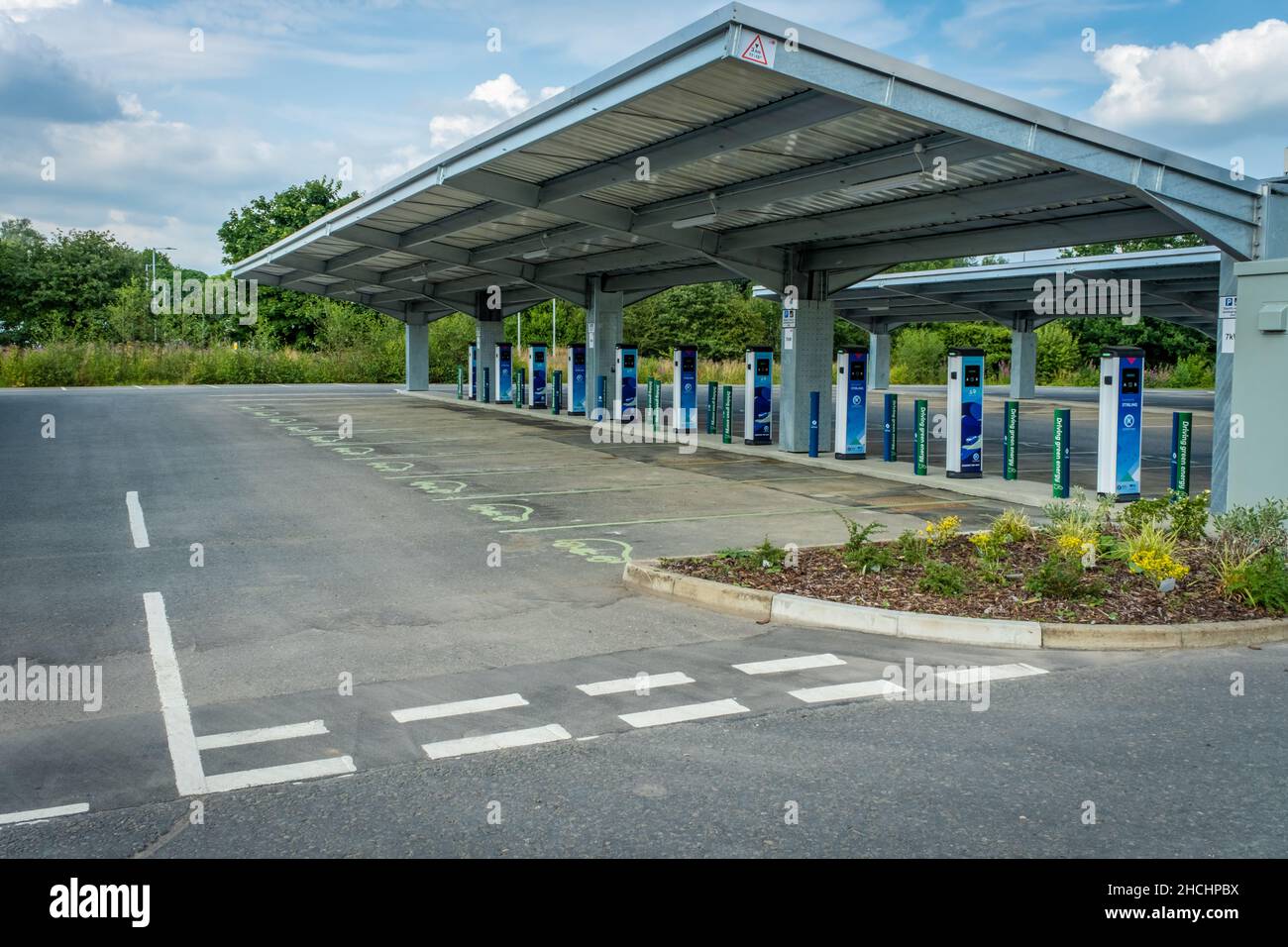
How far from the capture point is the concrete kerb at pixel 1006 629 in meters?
7.71

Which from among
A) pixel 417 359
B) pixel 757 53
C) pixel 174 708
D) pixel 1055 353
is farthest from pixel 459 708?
pixel 1055 353

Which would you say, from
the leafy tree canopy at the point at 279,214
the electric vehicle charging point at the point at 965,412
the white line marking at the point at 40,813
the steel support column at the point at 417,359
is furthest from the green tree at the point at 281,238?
the white line marking at the point at 40,813

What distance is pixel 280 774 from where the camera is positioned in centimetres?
534

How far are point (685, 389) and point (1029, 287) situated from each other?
52.8 feet

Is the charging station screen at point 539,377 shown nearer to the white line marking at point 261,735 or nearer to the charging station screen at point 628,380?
the charging station screen at point 628,380

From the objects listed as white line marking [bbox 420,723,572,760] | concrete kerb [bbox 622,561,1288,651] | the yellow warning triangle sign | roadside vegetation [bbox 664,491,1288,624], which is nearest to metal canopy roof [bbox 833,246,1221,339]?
the yellow warning triangle sign

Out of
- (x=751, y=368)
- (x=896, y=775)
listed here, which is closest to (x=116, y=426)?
(x=751, y=368)

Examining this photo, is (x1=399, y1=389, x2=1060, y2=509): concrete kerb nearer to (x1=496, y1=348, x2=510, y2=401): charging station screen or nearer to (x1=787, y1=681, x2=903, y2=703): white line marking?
(x1=787, y1=681, x2=903, y2=703): white line marking

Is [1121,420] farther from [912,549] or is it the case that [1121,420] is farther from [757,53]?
[757,53]

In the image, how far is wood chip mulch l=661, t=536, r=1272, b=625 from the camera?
8094mm

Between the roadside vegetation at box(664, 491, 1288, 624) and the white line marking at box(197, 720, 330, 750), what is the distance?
3.96 m

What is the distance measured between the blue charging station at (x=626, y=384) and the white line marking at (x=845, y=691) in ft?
71.0
